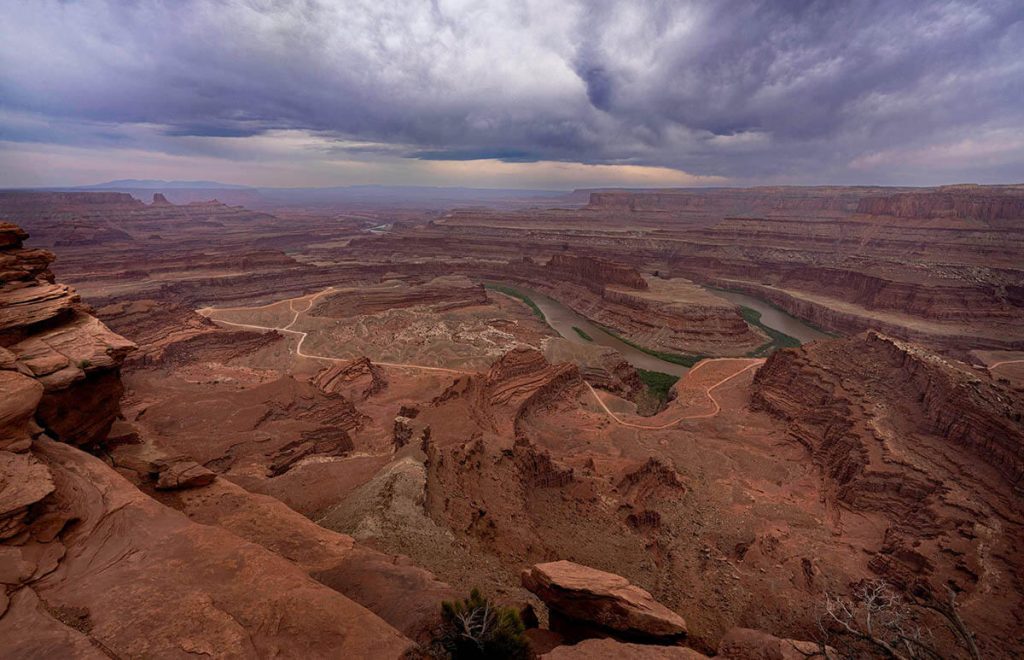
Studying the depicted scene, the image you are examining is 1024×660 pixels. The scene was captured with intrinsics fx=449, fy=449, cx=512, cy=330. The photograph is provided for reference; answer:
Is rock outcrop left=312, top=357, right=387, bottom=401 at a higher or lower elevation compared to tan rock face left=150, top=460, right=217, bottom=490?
lower

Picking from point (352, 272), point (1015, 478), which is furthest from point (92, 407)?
point (352, 272)

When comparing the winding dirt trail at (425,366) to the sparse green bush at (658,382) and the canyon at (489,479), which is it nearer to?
the canyon at (489,479)

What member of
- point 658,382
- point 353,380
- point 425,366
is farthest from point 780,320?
point 353,380

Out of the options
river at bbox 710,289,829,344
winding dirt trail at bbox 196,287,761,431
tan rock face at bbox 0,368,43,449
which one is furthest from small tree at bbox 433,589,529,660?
river at bbox 710,289,829,344

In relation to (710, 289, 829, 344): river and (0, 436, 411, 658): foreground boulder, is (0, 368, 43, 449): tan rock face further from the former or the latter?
(710, 289, 829, 344): river

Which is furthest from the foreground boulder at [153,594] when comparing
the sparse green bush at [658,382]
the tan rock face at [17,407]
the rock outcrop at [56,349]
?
the sparse green bush at [658,382]

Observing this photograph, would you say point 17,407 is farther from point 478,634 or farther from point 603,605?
point 603,605
